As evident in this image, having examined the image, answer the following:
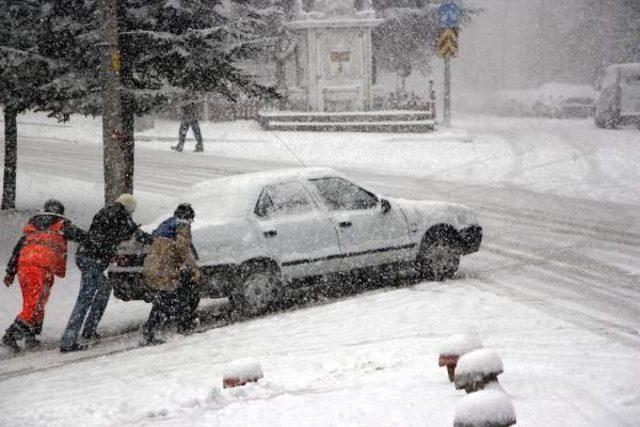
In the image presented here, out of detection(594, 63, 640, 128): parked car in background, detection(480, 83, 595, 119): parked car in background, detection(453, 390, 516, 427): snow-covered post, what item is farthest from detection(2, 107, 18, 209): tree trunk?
detection(480, 83, 595, 119): parked car in background

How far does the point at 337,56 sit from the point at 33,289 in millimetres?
25858

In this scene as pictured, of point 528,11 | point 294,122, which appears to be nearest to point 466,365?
point 294,122

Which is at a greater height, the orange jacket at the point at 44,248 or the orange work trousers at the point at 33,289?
the orange jacket at the point at 44,248

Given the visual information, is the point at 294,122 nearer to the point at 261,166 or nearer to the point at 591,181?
the point at 261,166

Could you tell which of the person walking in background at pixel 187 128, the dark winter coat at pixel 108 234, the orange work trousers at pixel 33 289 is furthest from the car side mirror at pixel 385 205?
the person walking in background at pixel 187 128

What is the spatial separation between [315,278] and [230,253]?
112cm

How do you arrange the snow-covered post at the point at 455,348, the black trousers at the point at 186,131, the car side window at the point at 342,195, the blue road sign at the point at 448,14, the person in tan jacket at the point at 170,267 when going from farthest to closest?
the blue road sign at the point at 448,14 → the black trousers at the point at 186,131 → the car side window at the point at 342,195 → the person in tan jacket at the point at 170,267 → the snow-covered post at the point at 455,348

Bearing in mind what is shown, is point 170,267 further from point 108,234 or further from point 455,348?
point 455,348

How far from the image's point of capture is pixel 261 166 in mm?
22875

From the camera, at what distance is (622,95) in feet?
102

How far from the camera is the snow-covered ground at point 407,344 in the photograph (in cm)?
583

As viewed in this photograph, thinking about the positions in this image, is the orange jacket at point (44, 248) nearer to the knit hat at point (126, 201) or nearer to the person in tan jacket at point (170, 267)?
the knit hat at point (126, 201)

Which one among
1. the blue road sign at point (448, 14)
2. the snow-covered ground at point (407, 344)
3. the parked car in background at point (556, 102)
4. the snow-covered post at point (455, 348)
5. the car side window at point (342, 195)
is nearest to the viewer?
the snow-covered ground at point (407, 344)

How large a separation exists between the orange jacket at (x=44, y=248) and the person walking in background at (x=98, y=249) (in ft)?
0.75
